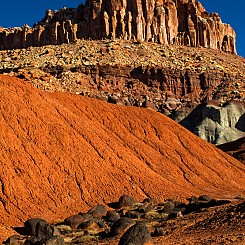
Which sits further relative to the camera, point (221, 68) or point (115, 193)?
point (221, 68)

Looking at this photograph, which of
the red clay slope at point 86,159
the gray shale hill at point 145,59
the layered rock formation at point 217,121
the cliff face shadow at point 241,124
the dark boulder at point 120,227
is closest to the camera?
the dark boulder at point 120,227

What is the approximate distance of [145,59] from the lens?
70875 millimetres

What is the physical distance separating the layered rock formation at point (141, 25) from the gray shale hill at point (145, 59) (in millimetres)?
194

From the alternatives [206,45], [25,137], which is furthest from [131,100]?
[25,137]

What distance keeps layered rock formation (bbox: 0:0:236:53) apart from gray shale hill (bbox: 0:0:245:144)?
194 millimetres

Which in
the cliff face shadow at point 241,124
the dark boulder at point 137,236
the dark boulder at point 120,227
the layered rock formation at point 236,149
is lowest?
the dark boulder at point 120,227

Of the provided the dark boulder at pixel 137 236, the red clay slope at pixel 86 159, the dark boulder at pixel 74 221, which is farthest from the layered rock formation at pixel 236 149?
the dark boulder at pixel 137 236

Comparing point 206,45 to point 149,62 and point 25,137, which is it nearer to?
point 149,62

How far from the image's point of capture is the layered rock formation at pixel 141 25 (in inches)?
3329

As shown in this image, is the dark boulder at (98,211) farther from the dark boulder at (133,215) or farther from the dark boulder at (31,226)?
the dark boulder at (31,226)

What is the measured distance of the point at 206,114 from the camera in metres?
57.1

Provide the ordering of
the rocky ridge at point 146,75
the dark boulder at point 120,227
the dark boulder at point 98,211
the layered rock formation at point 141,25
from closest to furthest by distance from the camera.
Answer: the dark boulder at point 120,227 → the dark boulder at point 98,211 → the rocky ridge at point 146,75 → the layered rock formation at point 141,25

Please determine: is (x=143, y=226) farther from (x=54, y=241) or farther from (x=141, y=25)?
(x=141, y=25)

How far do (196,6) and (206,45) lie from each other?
448 inches
